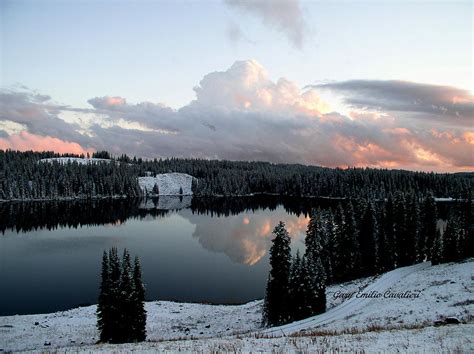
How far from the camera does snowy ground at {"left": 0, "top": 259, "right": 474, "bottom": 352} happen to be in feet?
54.7

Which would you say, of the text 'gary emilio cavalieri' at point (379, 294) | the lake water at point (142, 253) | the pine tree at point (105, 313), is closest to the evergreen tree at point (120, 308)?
the pine tree at point (105, 313)

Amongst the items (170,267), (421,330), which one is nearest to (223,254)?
(170,267)

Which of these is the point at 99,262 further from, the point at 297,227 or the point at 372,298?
the point at 297,227

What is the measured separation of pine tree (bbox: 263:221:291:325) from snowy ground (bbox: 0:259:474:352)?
7.46ft

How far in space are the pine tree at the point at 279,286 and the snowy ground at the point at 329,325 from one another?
227 centimetres

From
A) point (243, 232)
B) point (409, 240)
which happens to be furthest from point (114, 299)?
point (243, 232)

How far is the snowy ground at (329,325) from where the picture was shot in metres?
16.7

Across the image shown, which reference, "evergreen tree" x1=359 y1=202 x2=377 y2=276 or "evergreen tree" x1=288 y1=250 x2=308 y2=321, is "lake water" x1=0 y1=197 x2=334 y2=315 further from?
"evergreen tree" x1=359 y1=202 x2=377 y2=276

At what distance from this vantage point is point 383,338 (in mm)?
17531

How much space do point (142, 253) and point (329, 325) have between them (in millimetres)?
56248

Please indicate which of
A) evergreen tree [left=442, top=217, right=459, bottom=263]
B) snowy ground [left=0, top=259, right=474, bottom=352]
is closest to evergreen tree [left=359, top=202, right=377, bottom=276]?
snowy ground [left=0, top=259, right=474, bottom=352]

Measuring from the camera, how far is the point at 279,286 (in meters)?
40.6

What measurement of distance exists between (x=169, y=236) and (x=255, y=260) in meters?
36.4

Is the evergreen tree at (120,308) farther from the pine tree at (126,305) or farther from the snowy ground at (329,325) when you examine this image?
the snowy ground at (329,325)
